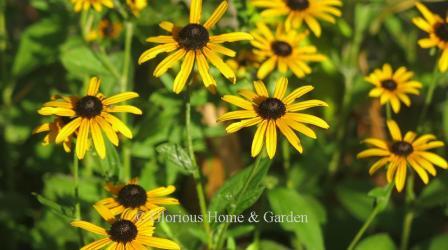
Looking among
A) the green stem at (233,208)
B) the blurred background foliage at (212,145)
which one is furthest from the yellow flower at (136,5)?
the green stem at (233,208)

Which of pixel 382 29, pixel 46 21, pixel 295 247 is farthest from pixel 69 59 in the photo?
pixel 382 29

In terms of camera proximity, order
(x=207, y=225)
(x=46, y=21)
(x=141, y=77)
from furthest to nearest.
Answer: (x=141, y=77), (x=46, y=21), (x=207, y=225)

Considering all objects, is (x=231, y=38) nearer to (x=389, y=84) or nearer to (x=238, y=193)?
(x=238, y=193)

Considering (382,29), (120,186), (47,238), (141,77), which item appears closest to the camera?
(120,186)

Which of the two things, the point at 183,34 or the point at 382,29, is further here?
the point at 382,29

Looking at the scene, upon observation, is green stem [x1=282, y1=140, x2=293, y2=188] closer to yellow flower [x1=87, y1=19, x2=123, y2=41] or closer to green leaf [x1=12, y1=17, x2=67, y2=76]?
yellow flower [x1=87, y1=19, x2=123, y2=41]

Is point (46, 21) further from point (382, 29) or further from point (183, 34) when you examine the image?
point (382, 29)

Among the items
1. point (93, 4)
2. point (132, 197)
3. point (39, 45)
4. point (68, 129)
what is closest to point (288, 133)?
point (132, 197)
